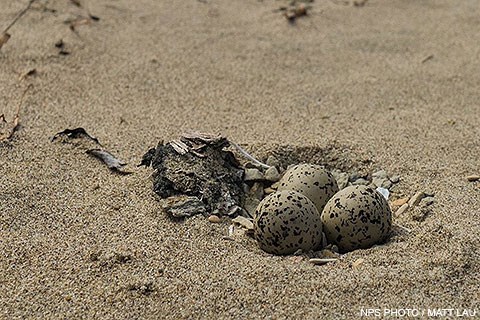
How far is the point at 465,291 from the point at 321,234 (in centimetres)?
62

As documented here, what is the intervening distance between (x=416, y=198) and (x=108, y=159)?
5.01ft

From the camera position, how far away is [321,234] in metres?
2.99

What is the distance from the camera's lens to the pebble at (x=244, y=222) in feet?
10.3

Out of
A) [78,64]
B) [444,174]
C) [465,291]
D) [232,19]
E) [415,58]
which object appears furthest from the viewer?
[232,19]

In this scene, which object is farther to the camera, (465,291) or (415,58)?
(415,58)

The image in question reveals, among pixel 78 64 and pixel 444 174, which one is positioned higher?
pixel 444 174

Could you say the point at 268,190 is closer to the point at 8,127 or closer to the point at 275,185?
the point at 275,185

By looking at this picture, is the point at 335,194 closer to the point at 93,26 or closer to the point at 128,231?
the point at 128,231

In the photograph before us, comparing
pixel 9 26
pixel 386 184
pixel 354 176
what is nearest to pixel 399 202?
pixel 386 184

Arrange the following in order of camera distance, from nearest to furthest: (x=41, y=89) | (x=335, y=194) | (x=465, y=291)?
(x=465, y=291) < (x=335, y=194) < (x=41, y=89)

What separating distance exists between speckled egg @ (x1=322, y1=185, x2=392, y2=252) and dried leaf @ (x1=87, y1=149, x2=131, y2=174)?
1128 mm

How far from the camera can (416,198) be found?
3.31m

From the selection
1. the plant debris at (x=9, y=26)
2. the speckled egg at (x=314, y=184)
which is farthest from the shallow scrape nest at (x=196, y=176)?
the plant debris at (x=9, y=26)

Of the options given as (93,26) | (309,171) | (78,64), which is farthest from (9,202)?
(93,26)
